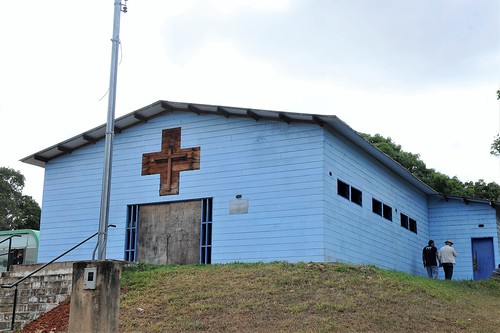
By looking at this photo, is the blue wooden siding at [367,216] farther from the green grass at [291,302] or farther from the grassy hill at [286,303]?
the grassy hill at [286,303]

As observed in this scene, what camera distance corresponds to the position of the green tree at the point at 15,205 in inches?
1980

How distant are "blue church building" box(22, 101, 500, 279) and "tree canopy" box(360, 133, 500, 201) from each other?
44.6 ft

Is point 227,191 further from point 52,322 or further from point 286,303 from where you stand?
point 52,322

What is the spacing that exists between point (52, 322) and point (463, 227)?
17655mm

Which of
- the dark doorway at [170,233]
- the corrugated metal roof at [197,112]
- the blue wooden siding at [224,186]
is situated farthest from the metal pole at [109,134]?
the dark doorway at [170,233]

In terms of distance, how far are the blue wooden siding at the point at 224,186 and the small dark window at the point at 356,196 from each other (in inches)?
103

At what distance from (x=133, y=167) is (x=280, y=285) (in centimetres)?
835

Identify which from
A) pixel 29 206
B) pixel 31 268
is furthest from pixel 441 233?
pixel 29 206

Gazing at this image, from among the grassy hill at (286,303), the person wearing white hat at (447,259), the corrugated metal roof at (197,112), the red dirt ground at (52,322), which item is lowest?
the red dirt ground at (52,322)

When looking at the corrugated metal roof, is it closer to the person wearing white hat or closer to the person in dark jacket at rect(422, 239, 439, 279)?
the person in dark jacket at rect(422, 239, 439, 279)

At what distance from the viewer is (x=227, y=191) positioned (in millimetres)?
18906

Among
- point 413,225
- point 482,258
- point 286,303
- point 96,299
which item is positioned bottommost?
point 286,303

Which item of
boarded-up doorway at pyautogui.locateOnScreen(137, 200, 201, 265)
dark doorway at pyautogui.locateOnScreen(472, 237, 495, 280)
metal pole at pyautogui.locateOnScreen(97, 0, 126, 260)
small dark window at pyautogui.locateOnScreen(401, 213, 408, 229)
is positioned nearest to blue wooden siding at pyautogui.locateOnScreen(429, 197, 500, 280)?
dark doorway at pyautogui.locateOnScreen(472, 237, 495, 280)

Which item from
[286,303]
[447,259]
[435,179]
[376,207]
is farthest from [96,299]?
[435,179]
